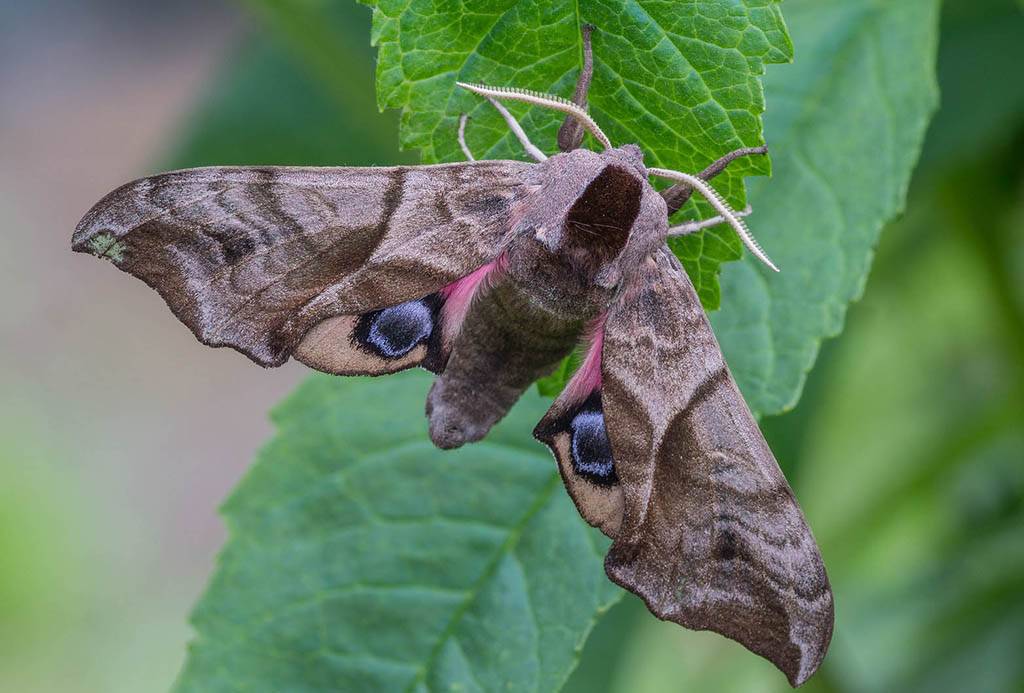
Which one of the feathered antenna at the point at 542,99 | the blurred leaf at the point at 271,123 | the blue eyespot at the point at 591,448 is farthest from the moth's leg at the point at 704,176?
the blurred leaf at the point at 271,123

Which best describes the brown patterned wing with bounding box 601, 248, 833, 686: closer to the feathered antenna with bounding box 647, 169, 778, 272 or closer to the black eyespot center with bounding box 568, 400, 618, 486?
the black eyespot center with bounding box 568, 400, 618, 486

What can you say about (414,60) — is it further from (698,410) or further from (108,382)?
(108,382)

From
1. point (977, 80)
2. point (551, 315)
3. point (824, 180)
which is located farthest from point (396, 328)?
point (977, 80)

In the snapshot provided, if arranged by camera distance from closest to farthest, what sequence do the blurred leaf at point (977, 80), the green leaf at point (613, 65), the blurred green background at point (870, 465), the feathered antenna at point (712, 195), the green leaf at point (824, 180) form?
the green leaf at point (613, 65)
the feathered antenna at point (712, 195)
the green leaf at point (824, 180)
the blurred leaf at point (977, 80)
the blurred green background at point (870, 465)

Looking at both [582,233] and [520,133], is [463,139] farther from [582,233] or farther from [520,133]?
[582,233]

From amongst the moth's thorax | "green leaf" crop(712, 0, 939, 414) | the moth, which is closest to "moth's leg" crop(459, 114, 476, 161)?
the moth

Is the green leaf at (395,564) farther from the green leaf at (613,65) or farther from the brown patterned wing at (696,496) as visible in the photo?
the green leaf at (613,65)

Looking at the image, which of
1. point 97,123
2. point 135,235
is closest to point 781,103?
point 135,235
